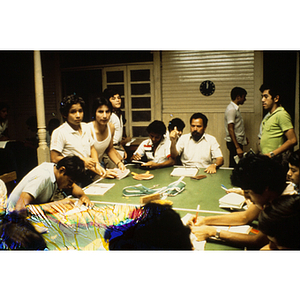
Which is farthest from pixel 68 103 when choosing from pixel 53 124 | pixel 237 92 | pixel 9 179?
pixel 237 92

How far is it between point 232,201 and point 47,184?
1586mm

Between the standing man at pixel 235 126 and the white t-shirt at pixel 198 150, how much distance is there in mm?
111

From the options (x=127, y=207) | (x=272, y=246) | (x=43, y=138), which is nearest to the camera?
(x=272, y=246)

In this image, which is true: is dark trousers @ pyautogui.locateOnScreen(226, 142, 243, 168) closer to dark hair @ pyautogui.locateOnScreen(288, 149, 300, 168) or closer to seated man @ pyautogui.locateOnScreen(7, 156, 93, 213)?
dark hair @ pyautogui.locateOnScreen(288, 149, 300, 168)

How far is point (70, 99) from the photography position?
2.50 metres

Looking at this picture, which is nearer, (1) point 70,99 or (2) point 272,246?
(2) point 272,246

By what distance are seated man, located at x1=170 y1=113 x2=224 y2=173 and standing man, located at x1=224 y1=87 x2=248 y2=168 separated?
0.11m

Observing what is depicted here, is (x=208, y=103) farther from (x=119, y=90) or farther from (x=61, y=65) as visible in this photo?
(x=61, y=65)

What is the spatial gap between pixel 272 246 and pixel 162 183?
100cm

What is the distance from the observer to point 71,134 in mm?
2494

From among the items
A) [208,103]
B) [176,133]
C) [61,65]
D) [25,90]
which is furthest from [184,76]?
[25,90]

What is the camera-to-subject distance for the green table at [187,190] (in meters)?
2.31

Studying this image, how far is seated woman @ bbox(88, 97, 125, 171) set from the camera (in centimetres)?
251

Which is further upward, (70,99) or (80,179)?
(70,99)
